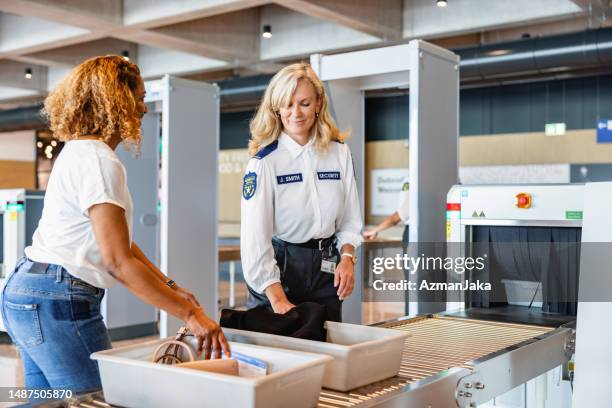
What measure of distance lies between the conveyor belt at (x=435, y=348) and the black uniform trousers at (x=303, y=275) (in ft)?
0.73

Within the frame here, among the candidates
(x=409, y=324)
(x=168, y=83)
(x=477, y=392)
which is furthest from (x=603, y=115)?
(x=477, y=392)

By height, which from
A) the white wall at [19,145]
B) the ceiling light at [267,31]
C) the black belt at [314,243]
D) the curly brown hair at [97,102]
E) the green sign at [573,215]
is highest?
the ceiling light at [267,31]

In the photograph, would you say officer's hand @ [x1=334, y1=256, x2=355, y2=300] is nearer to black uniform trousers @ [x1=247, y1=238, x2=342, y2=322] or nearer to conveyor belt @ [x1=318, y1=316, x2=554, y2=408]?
black uniform trousers @ [x1=247, y1=238, x2=342, y2=322]

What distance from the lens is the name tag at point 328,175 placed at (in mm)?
2316

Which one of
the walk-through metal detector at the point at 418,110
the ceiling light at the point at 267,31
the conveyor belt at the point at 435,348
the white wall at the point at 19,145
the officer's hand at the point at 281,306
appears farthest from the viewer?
the white wall at the point at 19,145

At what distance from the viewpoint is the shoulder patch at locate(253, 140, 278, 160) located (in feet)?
7.43

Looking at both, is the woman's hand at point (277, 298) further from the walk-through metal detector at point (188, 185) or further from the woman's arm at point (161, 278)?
the walk-through metal detector at point (188, 185)

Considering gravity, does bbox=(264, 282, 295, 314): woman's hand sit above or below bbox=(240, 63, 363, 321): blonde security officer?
below

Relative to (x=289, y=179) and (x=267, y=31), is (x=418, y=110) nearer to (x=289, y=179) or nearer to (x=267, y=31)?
(x=289, y=179)

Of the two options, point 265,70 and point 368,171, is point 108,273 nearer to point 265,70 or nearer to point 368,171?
point 265,70

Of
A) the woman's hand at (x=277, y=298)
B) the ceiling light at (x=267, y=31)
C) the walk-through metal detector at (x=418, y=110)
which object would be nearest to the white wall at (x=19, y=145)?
the ceiling light at (x=267, y=31)

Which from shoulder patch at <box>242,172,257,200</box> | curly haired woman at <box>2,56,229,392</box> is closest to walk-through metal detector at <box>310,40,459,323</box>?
shoulder patch at <box>242,172,257,200</box>

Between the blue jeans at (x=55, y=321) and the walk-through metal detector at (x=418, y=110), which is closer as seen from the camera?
the blue jeans at (x=55, y=321)

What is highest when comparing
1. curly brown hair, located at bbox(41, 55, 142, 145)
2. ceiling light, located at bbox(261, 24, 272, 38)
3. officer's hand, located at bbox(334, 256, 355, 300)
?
ceiling light, located at bbox(261, 24, 272, 38)
